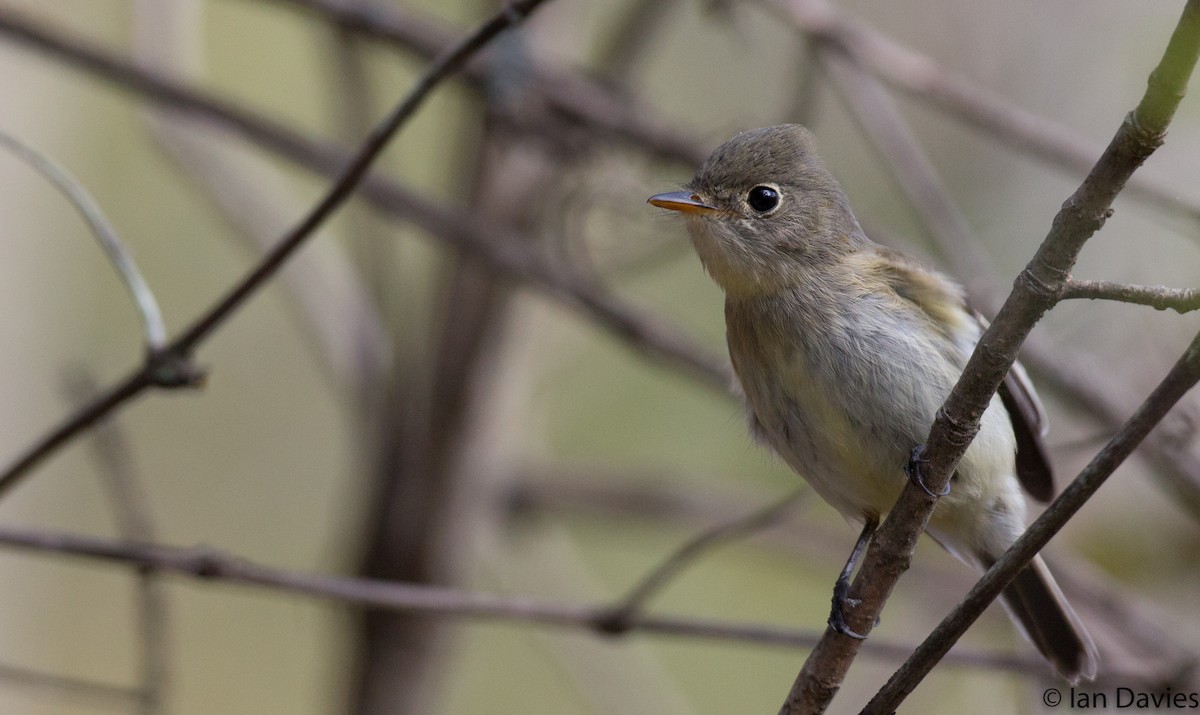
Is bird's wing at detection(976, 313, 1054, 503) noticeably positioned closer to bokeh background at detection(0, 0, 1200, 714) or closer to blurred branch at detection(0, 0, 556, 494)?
bokeh background at detection(0, 0, 1200, 714)

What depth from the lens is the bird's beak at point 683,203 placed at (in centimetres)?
251

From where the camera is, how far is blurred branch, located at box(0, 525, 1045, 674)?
232 centimetres

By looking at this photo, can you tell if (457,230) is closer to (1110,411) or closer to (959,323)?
(959,323)

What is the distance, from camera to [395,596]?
99.2 inches

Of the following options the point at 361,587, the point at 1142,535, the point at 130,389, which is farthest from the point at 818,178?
the point at 1142,535

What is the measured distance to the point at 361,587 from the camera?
8.18 feet

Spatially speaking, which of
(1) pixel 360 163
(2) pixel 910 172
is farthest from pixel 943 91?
(1) pixel 360 163

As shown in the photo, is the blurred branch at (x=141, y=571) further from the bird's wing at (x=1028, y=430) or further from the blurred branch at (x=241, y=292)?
the bird's wing at (x=1028, y=430)

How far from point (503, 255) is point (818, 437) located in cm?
135

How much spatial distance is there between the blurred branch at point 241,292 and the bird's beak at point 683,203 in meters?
0.68

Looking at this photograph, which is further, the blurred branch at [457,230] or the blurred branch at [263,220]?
the blurred branch at [263,220]

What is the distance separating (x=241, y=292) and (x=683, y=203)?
3.17 feet

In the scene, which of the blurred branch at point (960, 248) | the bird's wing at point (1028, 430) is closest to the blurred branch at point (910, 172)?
the blurred branch at point (960, 248)

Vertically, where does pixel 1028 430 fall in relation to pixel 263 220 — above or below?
below
